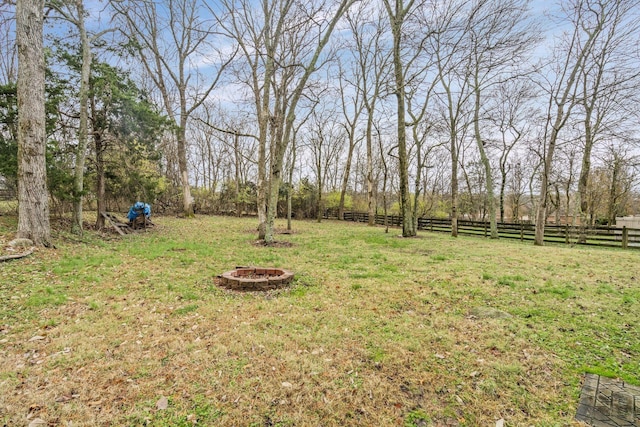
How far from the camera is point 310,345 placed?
3088 mm

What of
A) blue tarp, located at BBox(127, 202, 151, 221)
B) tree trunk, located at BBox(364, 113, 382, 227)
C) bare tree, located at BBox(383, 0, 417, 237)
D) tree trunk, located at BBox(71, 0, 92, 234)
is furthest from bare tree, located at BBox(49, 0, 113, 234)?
tree trunk, located at BBox(364, 113, 382, 227)

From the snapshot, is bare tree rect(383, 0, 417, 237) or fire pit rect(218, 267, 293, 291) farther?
bare tree rect(383, 0, 417, 237)

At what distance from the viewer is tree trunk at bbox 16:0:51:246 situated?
5934 millimetres

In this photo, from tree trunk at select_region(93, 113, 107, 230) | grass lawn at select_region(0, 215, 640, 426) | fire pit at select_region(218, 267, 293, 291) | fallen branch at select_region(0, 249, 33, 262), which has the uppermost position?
tree trunk at select_region(93, 113, 107, 230)

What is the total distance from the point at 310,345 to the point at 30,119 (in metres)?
7.52

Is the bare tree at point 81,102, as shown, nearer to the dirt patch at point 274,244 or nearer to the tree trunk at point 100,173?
the tree trunk at point 100,173

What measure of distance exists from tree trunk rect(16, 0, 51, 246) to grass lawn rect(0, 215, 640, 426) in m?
1.19

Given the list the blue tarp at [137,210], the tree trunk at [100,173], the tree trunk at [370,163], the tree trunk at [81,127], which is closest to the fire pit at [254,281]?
the tree trunk at [81,127]

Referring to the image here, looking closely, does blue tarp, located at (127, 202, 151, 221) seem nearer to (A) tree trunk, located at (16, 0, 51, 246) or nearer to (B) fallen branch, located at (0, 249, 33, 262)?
(A) tree trunk, located at (16, 0, 51, 246)

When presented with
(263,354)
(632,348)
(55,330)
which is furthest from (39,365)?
(632,348)

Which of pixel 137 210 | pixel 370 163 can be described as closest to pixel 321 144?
pixel 370 163

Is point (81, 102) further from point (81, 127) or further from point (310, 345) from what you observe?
point (310, 345)

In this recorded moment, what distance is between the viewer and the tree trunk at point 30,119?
593cm

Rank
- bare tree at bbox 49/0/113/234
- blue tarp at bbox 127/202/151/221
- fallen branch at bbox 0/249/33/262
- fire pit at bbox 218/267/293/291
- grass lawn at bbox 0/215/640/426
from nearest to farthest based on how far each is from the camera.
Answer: grass lawn at bbox 0/215/640/426 → fire pit at bbox 218/267/293/291 → fallen branch at bbox 0/249/33/262 → bare tree at bbox 49/0/113/234 → blue tarp at bbox 127/202/151/221
